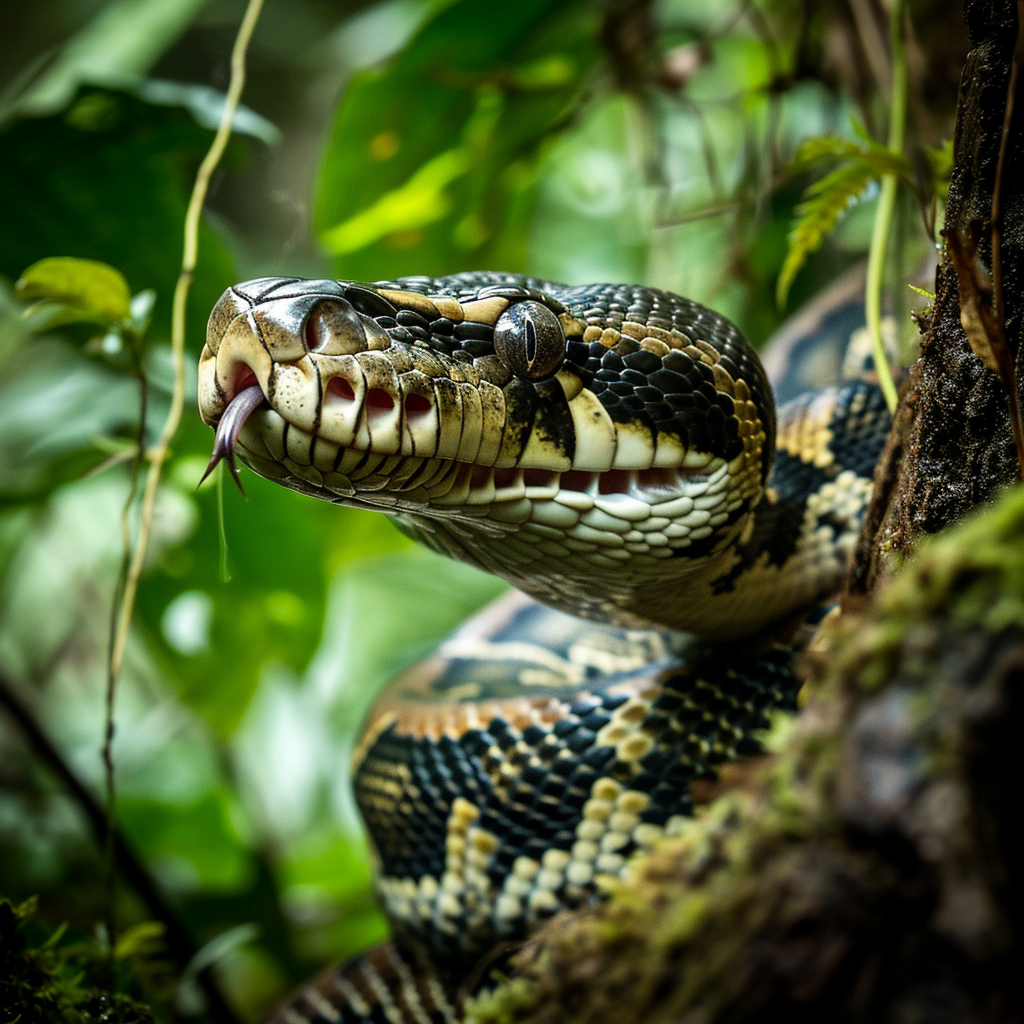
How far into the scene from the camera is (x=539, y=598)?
1.64 meters

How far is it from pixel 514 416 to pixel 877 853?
2.67ft

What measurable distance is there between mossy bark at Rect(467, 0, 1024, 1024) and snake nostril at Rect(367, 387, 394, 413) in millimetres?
637

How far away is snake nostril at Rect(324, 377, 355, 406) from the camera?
3.59ft

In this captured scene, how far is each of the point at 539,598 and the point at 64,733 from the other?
4.14m

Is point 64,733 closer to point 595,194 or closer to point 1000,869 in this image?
point 595,194

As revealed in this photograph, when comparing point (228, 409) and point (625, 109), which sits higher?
point (625, 109)

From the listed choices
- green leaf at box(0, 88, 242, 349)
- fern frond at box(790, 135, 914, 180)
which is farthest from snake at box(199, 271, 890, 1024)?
green leaf at box(0, 88, 242, 349)

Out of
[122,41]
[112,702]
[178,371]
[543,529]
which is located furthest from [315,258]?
[543,529]

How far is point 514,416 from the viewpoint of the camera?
1278mm

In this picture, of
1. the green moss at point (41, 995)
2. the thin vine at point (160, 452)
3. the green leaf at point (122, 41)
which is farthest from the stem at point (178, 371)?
the green leaf at point (122, 41)

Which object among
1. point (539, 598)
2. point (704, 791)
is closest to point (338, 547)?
point (539, 598)

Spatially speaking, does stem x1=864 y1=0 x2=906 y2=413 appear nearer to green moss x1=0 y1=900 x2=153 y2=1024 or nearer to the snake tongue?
the snake tongue

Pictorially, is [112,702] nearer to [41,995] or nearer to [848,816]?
[41,995]

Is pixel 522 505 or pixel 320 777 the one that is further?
pixel 320 777
